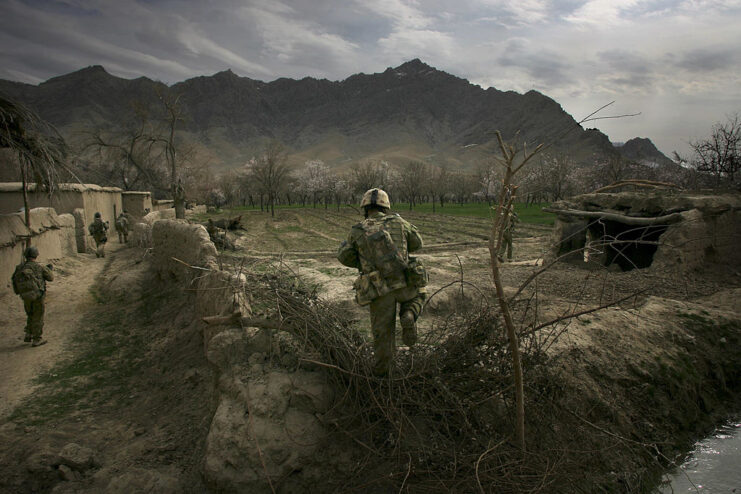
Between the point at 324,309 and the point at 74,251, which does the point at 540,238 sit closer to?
the point at 324,309

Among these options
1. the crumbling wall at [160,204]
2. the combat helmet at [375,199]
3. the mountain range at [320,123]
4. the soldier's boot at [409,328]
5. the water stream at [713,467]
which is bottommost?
the water stream at [713,467]

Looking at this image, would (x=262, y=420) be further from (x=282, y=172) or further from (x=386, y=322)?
(x=282, y=172)

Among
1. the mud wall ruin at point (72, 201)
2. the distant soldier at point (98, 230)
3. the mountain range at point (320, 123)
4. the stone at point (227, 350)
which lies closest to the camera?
the stone at point (227, 350)

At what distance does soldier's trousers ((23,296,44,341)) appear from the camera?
23.7 ft

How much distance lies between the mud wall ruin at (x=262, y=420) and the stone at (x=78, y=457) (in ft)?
4.14

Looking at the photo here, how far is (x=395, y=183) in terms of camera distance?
228 feet

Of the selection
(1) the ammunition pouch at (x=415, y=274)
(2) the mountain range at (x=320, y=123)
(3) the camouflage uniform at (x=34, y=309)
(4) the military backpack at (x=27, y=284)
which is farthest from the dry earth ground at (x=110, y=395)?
(2) the mountain range at (x=320, y=123)

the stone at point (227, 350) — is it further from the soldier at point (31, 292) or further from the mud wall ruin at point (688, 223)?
the mud wall ruin at point (688, 223)

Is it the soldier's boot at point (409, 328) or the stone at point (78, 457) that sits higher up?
the soldier's boot at point (409, 328)

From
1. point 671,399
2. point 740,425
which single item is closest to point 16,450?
point 671,399

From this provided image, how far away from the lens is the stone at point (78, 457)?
3854 millimetres

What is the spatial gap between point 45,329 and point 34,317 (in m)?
0.94

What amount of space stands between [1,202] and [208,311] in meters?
11.1

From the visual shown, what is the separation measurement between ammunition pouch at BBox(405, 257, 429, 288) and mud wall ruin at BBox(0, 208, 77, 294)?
9677mm
